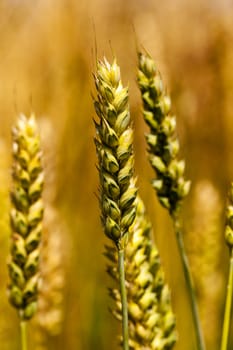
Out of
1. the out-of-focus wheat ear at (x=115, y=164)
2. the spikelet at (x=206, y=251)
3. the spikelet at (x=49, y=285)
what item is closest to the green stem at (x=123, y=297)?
the out-of-focus wheat ear at (x=115, y=164)

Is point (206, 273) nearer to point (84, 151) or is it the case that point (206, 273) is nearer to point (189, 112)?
point (189, 112)

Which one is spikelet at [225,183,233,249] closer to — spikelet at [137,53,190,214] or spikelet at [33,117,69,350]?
spikelet at [137,53,190,214]

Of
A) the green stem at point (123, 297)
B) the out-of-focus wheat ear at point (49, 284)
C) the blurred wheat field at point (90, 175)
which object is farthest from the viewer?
the blurred wheat field at point (90, 175)

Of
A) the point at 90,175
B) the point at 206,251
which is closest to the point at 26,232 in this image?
the point at 206,251

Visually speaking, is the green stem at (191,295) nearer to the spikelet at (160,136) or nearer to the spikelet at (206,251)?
the spikelet at (160,136)

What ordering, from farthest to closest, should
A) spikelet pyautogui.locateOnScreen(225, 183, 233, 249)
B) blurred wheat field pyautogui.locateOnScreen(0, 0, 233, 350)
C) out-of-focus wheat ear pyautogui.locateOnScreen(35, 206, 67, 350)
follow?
blurred wheat field pyautogui.locateOnScreen(0, 0, 233, 350)
out-of-focus wheat ear pyautogui.locateOnScreen(35, 206, 67, 350)
spikelet pyautogui.locateOnScreen(225, 183, 233, 249)

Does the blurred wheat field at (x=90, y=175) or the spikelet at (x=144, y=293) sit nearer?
the spikelet at (x=144, y=293)

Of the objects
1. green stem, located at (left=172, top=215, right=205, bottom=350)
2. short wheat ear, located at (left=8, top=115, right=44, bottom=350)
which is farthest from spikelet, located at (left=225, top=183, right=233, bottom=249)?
short wheat ear, located at (left=8, top=115, right=44, bottom=350)
